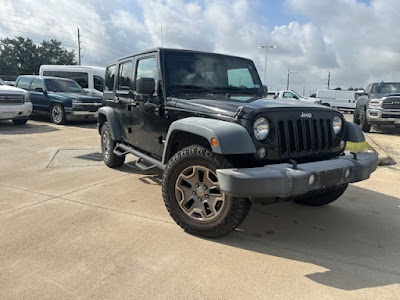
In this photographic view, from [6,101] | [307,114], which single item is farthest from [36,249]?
[6,101]

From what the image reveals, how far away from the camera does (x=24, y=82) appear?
13.7m

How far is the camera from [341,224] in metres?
3.80

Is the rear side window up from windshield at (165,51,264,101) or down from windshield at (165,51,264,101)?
up

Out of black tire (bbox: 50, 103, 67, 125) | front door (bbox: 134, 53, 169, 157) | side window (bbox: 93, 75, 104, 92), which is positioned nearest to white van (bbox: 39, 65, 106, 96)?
side window (bbox: 93, 75, 104, 92)

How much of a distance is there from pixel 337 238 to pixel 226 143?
63.7 inches

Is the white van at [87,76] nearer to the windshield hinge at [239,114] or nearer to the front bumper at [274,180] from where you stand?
the windshield hinge at [239,114]

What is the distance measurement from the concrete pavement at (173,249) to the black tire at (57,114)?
747cm

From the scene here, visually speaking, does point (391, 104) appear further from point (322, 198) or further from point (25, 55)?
point (25, 55)

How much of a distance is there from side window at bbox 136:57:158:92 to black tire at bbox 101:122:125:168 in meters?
1.47

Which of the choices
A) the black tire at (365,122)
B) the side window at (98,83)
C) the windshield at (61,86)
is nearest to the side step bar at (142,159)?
the windshield at (61,86)

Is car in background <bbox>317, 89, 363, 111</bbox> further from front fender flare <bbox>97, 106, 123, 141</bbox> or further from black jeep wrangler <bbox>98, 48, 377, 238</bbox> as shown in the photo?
black jeep wrangler <bbox>98, 48, 377, 238</bbox>

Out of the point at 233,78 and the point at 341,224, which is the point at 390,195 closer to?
the point at 341,224

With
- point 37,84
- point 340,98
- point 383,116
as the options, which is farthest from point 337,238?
point 340,98

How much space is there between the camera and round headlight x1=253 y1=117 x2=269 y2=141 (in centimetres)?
301
